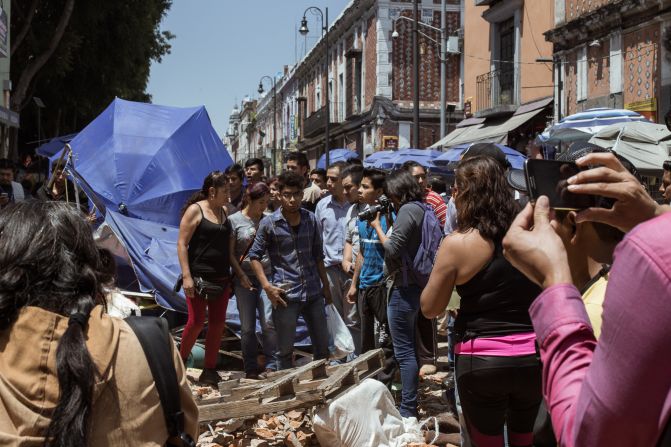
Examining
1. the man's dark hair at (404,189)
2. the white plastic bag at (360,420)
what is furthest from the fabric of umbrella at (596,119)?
the white plastic bag at (360,420)

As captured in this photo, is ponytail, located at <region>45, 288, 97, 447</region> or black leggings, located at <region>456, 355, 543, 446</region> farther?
black leggings, located at <region>456, 355, 543, 446</region>

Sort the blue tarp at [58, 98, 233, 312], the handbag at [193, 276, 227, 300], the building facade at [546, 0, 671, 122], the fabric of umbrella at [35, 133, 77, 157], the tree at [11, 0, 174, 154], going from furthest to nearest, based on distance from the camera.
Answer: the tree at [11, 0, 174, 154]
the fabric of umbrella at [35, 133, 77, 157]
the building facade at [546, 0, 671, 122]
the blue tarp at [58, 98, 233, 312]
the handbag at [193, 276, 227, 300]

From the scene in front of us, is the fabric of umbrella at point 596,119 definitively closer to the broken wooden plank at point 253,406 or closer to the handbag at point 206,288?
the handbag at point 206,288

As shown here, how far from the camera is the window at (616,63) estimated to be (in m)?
16.6

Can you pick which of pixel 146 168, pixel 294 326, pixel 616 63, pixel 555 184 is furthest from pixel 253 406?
pixel 616 63

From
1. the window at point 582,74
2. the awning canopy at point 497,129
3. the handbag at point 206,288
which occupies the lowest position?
the handbag at point 206,288

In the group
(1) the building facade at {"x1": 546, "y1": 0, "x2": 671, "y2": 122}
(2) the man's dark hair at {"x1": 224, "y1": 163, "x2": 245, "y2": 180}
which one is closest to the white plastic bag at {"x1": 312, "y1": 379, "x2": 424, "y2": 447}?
(2) the man's dark hair at {"x1": 224, "y1": 163, "x2": 245, "y2": 180}

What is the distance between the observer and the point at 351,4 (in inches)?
1535

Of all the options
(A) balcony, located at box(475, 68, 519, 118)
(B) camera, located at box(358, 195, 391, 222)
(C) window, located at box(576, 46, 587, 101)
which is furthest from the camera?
(A) balcony, located at box(475, 68, 519, 118)

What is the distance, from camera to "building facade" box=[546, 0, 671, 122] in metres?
15.2

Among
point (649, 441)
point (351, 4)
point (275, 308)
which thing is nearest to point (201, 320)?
point (275, 308)

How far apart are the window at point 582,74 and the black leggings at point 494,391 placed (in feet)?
52.1

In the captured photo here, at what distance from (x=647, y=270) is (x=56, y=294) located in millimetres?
1362

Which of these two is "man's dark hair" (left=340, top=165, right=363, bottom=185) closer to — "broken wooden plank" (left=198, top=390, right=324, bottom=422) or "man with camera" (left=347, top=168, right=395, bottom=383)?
"man with camera" (left=347, top=168, right=395, bottom=383)
